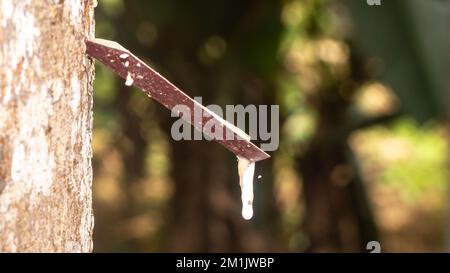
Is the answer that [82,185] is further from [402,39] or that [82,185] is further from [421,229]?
[421,229]

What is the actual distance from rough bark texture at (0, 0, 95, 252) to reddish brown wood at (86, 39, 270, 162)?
0.02 meters

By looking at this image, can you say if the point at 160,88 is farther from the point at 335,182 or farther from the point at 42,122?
the point at 335,182

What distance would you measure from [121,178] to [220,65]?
2791 millimetres

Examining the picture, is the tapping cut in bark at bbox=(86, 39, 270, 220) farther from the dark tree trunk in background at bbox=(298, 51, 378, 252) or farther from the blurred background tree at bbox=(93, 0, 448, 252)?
the dark tree trunk in background at bbox=(298, 51, 378, 252)

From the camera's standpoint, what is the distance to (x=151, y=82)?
62cm

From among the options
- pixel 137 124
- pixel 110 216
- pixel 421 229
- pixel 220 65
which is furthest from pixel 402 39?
pixel 110 216

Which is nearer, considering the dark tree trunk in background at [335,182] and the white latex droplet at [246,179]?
the white latex droplet at [246,179]

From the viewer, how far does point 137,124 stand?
12.1ft

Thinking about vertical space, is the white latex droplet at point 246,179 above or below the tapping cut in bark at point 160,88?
below

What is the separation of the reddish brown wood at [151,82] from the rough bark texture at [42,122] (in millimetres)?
16

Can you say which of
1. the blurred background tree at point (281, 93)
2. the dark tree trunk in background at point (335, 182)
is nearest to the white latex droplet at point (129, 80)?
the blurred background tree at point (281, 93)

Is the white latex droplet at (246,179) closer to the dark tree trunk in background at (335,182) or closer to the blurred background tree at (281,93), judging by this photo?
the blurred background tree at (281,93)

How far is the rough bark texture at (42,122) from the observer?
1.86 feet

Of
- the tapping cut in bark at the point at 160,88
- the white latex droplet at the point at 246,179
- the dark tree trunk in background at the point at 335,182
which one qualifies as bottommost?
the white latex droplet at the point at 246,179
